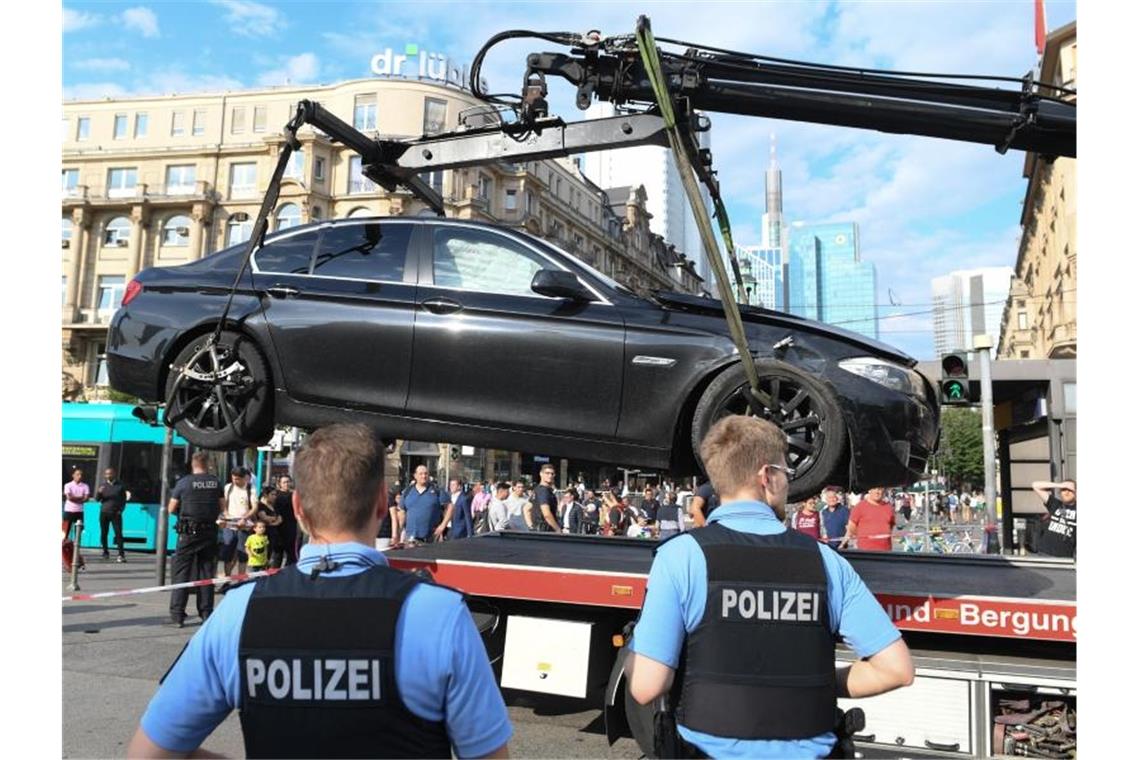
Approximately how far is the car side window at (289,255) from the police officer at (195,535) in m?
4.42

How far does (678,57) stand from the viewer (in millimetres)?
4789

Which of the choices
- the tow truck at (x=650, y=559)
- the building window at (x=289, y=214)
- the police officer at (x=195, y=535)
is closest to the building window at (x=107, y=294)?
the building window at (x=289, y=214)

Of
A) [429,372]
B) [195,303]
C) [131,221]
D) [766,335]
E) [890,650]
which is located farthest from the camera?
[131,221]

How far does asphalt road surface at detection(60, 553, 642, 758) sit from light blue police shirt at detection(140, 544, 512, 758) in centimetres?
343

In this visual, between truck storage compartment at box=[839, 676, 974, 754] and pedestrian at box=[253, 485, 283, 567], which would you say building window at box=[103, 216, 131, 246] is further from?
truck storage compartment at box=[839, 676, 974, 754]

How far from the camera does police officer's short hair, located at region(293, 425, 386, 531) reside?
1866 millimetres

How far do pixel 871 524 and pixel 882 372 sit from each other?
574cm

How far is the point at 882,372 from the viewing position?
4312mm

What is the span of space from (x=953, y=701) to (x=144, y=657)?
20.3 feet

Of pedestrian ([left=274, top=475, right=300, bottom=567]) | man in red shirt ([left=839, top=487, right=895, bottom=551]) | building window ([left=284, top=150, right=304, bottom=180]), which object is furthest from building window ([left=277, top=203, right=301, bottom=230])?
man in red shirt ([left=839, top=487, right=895, bottom=551])

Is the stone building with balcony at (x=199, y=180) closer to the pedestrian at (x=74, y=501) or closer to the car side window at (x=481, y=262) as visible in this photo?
the pedestrian at (x=74, y=501)

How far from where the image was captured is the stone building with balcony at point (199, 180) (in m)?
46.1
